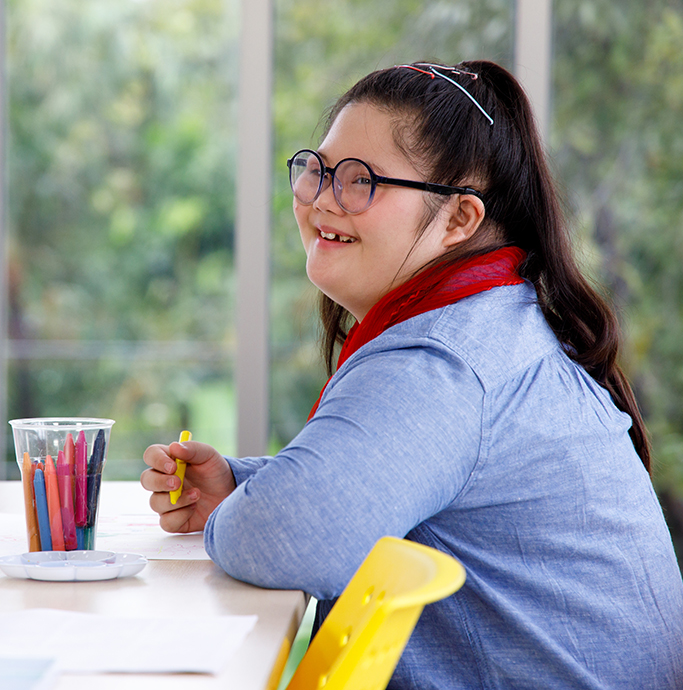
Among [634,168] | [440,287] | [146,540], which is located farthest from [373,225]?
[634,168]

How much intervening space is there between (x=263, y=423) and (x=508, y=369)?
174cm

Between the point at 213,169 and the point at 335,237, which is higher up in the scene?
the point at 213,169

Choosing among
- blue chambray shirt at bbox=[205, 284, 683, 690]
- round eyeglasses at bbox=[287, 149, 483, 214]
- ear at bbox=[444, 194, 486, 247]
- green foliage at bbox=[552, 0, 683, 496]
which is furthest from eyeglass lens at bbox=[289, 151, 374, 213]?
green foliage at bbox=[552, 0, 683, 496]

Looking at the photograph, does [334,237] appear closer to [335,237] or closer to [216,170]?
[335,237]

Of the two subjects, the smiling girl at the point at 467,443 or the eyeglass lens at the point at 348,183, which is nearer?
the smiling girl at the point at 467,443

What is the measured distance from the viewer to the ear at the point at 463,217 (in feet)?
4.03

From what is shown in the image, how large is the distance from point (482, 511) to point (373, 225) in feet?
1.49

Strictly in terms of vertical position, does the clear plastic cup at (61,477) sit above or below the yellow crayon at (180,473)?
above

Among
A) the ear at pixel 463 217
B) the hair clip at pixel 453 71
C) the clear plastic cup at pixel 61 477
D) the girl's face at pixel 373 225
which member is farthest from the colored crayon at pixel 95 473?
the hair clip at pixel 453 71

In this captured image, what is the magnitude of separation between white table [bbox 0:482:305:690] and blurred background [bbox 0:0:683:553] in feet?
5.49

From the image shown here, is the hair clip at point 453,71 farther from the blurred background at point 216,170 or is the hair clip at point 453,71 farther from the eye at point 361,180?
the blurred background at point 216,170

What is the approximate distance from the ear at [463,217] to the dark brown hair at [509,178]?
0.05 feet

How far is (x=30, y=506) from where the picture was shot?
→ 3.29ft

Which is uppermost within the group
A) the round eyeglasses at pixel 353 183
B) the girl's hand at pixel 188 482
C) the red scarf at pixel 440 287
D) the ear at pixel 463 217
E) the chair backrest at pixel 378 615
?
the round eyeglasses at pixel 353 183
